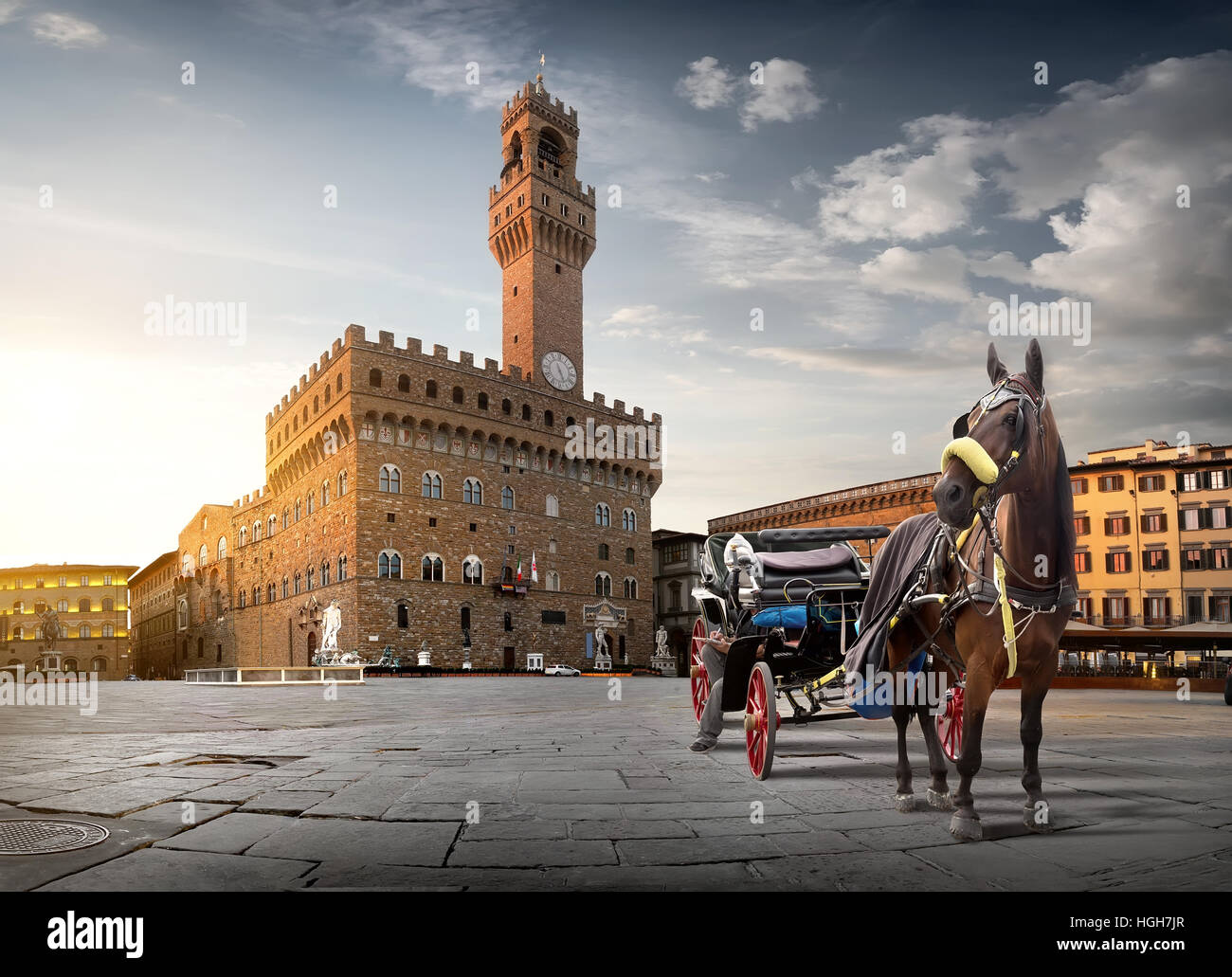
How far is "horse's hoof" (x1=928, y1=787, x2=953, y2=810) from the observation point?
4.62 metres

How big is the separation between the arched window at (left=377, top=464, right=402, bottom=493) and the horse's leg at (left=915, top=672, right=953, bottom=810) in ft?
116

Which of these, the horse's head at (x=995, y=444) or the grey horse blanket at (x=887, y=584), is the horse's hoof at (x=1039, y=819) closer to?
the grey horse blanket at (x=887, y=584)

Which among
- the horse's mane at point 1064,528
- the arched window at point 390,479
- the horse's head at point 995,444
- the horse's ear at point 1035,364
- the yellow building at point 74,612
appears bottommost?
the yellow building at point 74,612

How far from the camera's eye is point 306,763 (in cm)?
651

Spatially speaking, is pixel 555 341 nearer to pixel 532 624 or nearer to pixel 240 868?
pixel 532 624

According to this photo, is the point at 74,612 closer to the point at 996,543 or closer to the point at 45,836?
the point at 45,836

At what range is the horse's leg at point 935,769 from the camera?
4.66 meters

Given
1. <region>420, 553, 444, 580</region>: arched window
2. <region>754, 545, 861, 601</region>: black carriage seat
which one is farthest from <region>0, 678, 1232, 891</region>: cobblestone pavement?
<region>420, 553, 444, 580</region>: arched window

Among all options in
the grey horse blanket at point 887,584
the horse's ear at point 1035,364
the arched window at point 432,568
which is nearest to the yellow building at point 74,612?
the arched window at point 432,568

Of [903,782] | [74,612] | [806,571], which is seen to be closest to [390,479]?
[806,571]

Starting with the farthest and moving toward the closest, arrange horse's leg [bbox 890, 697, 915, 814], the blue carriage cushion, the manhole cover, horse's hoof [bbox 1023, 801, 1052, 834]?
the blue carriage cushion
horse's leg [bbox 890, 697, 915, 814]
horse's hoof [bbox 1023, 801, 1052, 834]
the manhole cover

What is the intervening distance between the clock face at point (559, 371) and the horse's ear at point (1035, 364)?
42.6 m

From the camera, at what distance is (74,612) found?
84938mm

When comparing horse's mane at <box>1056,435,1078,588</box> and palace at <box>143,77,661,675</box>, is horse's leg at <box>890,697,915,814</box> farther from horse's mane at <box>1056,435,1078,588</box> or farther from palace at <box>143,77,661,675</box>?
palace at <box>143,77,661,675</box>
